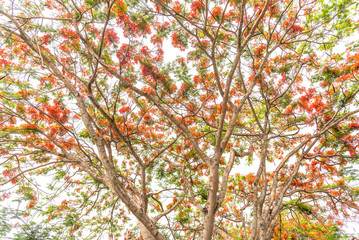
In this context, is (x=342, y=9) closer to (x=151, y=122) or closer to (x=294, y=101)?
(x=294, y=101)

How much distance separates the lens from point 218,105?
627 cm

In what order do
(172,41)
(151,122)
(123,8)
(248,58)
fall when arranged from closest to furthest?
(123,8), (172,41), (248,58), (151,122)

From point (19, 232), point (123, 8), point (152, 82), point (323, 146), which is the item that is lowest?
point (19, 232)

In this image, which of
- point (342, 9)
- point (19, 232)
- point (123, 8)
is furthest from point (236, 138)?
point (19, 232)

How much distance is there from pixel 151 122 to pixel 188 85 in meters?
1.89

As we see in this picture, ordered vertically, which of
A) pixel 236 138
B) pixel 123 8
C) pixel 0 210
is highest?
pixel 123 8

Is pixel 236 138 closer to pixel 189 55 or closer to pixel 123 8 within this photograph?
pixel 189 55

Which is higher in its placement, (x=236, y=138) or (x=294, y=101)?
(x=294, y=101)

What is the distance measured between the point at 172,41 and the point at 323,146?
19.0 feet

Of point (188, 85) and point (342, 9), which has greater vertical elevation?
point (342, 9)

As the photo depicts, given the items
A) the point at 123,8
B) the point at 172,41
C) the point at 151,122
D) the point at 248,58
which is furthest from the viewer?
the point at 151,122

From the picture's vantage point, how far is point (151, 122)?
6.60 m

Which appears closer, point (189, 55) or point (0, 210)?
point (0, 210)

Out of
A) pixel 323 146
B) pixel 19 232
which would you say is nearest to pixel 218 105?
pixel 323 146
